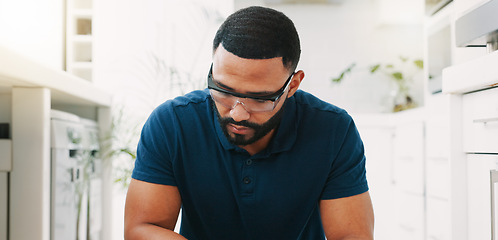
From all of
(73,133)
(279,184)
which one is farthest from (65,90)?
(279,184)

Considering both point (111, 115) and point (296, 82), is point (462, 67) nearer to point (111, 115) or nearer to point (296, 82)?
point (296, 82)

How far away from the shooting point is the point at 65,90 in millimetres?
1729

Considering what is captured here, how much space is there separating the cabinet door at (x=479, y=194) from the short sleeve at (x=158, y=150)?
2.18 feet

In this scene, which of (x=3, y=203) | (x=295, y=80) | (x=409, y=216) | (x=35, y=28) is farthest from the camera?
(x=409, y=216)

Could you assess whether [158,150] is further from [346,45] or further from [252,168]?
[346,45]

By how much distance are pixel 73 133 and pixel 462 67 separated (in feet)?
4.64

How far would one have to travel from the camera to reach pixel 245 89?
3.48 feet

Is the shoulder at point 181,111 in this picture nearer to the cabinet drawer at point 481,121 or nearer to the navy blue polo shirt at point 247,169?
the navy blue polo shirt at point 247,169

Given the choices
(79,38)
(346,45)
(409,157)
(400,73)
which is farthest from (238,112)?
(346,45)

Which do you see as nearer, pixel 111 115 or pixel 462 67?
pixel 462 67

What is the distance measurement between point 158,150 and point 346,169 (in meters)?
0.45

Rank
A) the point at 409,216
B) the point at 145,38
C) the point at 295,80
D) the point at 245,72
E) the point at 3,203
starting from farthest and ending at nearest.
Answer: the point at 145,38 → the point at 409,216 → the point at 3,203 → the point at 295,80 → the point at 245,72

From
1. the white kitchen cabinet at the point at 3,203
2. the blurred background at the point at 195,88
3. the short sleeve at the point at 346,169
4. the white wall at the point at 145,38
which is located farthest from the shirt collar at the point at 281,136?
the white wall at the point at 145,38

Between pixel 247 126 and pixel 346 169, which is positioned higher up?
pixel 247 126
